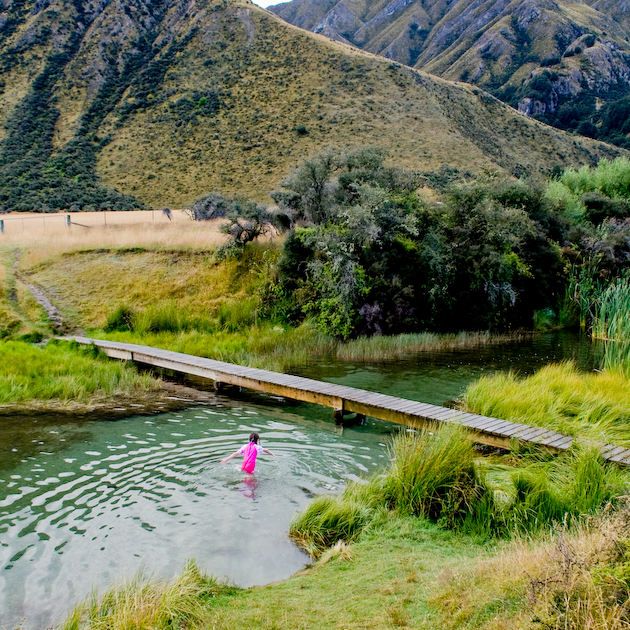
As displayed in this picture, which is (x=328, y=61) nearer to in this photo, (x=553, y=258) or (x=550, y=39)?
(x=553, y=258)

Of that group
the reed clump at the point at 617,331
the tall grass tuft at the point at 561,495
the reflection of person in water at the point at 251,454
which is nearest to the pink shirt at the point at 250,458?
the reflection of person in water at the point at 251,454

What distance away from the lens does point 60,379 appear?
37.0ft

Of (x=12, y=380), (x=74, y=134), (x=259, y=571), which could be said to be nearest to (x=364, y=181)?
(x=12, y=380)

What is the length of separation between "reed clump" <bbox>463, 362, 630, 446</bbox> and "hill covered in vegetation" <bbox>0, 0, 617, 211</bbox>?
140 feet

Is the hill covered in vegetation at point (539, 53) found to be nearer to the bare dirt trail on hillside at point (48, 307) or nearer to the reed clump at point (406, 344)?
the reed clump at point (406, 344)

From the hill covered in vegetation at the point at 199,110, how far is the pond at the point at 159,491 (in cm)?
4260

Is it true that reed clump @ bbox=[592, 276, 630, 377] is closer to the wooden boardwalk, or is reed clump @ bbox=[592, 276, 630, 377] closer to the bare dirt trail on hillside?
the wooden boardwalk

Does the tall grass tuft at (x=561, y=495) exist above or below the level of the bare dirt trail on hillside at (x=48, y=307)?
below

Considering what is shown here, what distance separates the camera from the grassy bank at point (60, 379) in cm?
1067

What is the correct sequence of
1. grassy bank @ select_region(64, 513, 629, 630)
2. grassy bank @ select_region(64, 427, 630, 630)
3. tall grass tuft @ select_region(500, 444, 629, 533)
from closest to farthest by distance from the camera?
grassy bank @ select_region(64, 513, 629, 630) < grassy bank @ select_region(64, 427, 630, 630) < tall grass tuft @ select_region(500, 444, 629, 533)

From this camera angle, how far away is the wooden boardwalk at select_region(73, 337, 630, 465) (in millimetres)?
7695

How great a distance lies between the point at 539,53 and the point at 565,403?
13503cm

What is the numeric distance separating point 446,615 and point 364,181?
56.8 feet

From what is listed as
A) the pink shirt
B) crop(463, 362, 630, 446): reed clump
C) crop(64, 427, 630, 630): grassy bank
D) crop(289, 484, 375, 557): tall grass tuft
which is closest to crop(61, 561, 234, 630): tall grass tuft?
crop(64, 427, 630, 630): grassy bank
